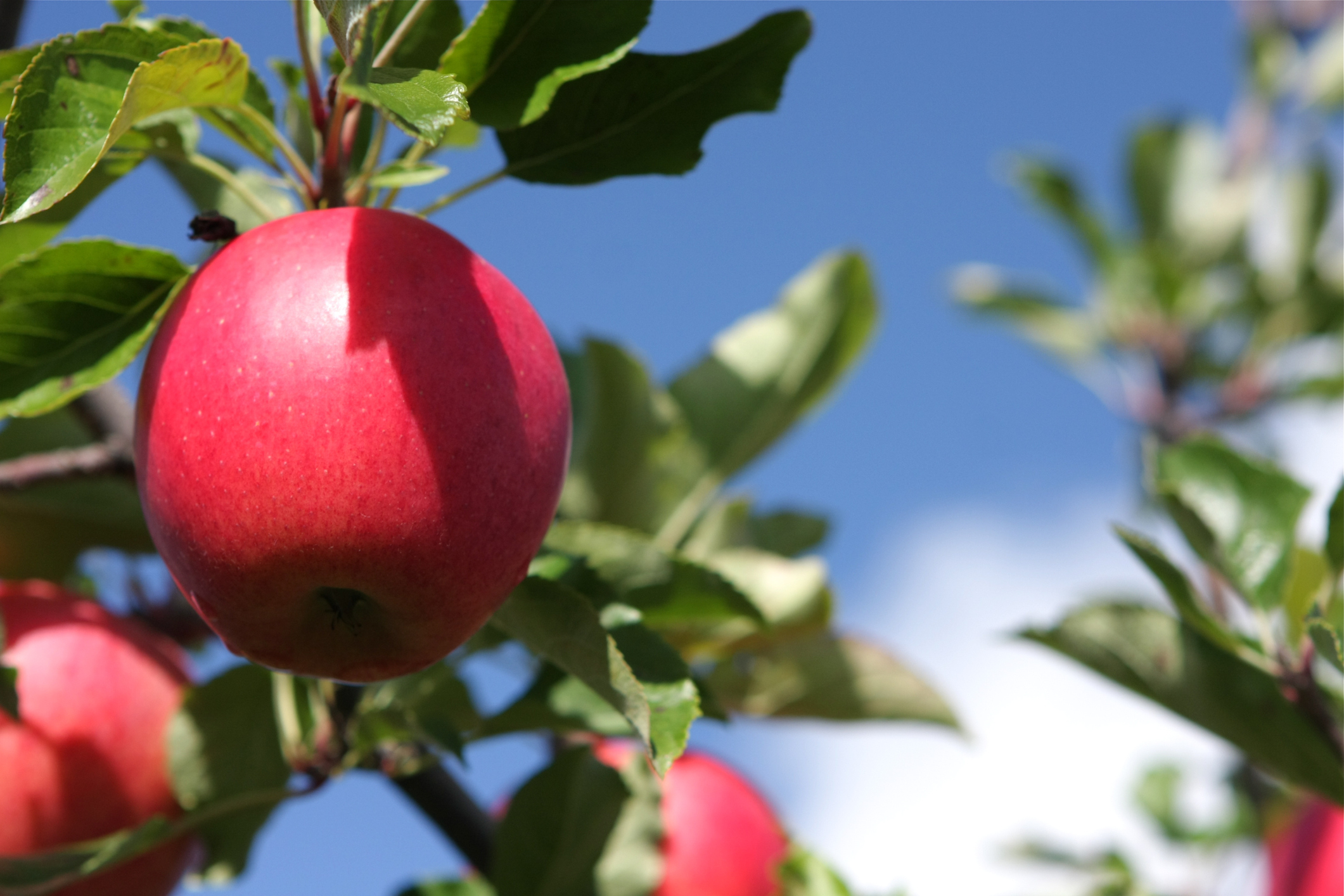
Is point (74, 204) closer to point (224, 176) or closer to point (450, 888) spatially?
point (224, 176)

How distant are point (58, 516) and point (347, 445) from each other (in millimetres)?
935

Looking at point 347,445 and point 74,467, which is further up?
point 347,445

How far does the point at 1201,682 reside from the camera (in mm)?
1174

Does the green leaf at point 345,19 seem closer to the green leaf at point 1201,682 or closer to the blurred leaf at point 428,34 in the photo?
the blurred leaf at point 428,34

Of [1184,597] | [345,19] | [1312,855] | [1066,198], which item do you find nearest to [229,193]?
[345,19]

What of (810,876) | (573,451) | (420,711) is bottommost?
(810,876)

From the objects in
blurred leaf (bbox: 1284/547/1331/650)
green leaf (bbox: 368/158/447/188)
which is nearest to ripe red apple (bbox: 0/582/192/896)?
green leaf (bbox: 368/158/447/188)

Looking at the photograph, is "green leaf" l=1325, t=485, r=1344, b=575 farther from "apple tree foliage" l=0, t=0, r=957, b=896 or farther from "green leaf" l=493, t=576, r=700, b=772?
"green leaf" l=493, t=576, r=700, b=772

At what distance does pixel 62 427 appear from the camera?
1.52 m

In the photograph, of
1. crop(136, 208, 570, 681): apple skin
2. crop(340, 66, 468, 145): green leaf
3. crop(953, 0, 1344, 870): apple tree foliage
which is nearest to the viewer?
crop(340, 66, 468, 145): green leaf

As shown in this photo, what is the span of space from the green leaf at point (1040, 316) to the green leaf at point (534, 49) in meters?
2.85

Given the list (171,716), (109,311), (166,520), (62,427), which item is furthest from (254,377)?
(62,427)

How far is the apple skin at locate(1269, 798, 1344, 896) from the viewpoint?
1491 mm

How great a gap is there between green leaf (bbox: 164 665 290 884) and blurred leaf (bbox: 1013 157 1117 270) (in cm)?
269
